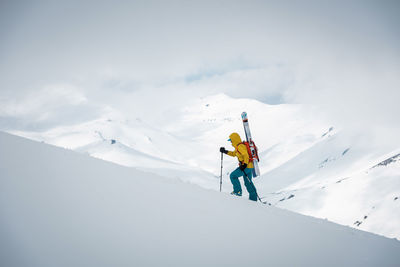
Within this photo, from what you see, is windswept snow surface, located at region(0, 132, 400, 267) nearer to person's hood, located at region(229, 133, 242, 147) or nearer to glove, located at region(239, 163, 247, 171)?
glove, located at region(239, 163, 247, 171)

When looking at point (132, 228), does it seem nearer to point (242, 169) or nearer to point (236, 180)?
point (242, 169)

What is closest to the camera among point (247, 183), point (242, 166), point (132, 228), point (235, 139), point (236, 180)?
point (132, 228)

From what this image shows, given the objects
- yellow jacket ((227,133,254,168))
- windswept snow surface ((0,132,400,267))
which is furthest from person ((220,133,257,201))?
windswept snow surface ((0,132,400,267))

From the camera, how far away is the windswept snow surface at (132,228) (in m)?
3.68

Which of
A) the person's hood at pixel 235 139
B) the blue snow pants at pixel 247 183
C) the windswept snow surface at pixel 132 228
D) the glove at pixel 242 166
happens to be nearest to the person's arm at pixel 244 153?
the glove at pixel 242 166

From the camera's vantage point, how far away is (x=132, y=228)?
4.41 meters

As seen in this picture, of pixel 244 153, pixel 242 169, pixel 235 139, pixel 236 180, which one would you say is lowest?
pixel 236 180

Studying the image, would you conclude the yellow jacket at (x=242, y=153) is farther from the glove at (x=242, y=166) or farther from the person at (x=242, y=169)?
the glove at (x=242, y=166)

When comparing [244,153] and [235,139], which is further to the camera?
[235,139]

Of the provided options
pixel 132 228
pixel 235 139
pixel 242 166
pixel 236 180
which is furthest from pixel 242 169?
pixel 132 228

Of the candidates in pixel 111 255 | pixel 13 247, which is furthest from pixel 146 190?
pixel 13 247

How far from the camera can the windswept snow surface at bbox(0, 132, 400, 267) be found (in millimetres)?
3682

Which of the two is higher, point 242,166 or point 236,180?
point 242,166

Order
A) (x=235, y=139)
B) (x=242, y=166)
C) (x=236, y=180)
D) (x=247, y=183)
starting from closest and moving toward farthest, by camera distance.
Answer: (x=242, y=166), (x=247, y=183), (x=236, y=180), (x=235, y=139)
